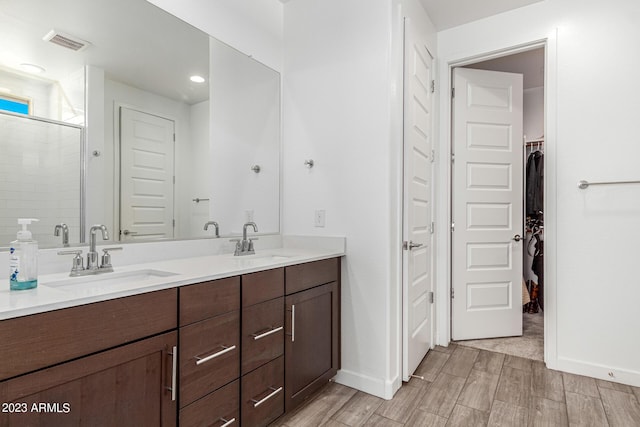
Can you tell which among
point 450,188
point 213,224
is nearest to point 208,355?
point 213,224

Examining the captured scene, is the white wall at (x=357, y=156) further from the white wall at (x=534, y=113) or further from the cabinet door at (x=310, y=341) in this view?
the white wall at (x=534, y=113)

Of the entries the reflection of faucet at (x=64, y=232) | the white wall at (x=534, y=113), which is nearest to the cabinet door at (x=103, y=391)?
the reflection of faucet at (x=64, y=232)

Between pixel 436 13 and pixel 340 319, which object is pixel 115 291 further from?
pixel 436 13

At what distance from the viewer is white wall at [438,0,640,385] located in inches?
85.7

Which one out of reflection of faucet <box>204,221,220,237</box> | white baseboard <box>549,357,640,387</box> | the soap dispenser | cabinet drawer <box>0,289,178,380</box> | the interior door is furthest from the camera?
the interior door

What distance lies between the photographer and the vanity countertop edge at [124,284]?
92 centimetres

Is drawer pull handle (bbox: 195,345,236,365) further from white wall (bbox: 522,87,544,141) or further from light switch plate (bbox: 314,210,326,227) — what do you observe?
white wall (bbox: 522,87,544,141)

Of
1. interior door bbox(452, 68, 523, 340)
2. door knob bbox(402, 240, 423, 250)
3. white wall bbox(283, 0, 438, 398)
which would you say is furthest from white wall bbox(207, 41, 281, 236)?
interior door bbox(452, 68, 523, 340)

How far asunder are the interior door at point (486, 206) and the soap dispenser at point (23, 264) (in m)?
2.67

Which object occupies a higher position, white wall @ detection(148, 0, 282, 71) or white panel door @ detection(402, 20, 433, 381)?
white wall @ detection(148, 0, 282, 71)

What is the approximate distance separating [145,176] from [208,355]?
0.95m

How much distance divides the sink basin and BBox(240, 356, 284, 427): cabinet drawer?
60 centimetres

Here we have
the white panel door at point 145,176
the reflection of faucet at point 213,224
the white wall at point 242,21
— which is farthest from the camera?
the reflection of faucet at point 213,224

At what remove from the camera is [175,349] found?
1.23 meters
